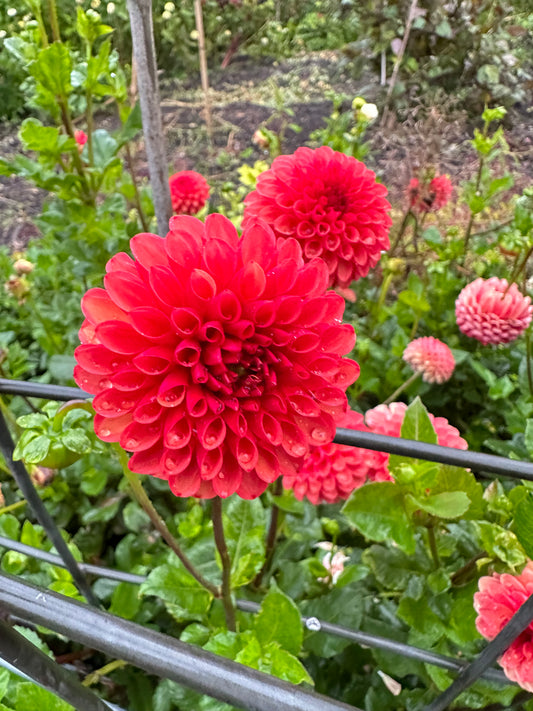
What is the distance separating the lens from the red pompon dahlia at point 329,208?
2.52ft

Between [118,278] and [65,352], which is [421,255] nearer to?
[65,352]

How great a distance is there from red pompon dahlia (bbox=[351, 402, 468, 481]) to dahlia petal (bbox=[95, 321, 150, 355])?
0.42m

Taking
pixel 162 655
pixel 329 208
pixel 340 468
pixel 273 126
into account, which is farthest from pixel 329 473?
pixel 273 126

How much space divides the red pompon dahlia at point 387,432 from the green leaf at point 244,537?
0.17 m

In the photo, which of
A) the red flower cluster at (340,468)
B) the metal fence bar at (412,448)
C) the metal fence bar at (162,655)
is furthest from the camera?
the red flower cluster at (340,468)

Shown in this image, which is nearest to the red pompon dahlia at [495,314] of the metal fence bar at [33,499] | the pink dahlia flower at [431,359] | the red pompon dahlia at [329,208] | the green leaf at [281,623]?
the pink dahlia flower at [431,359]

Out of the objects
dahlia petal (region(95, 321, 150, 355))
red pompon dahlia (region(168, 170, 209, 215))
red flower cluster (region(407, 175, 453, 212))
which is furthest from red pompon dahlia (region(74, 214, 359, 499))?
red flower cluster (region(407, 175, 453, 212))

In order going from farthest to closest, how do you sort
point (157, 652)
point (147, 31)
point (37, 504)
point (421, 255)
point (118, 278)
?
1. point (421, 255)
2. point (147, 31)
3. point (37, 504)
4. point (118, 278)
5. point (157, 652)

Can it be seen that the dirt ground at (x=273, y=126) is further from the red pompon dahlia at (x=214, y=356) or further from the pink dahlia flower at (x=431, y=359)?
the red pompon dahlia at (x=214, y=356)

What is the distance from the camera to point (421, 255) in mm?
1649

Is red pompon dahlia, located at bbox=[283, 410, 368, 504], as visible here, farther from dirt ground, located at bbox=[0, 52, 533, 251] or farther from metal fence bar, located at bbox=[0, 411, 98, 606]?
dirt ground, located at bbox=[0, 52, 533, 251]

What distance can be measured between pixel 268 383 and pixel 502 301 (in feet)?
2.73

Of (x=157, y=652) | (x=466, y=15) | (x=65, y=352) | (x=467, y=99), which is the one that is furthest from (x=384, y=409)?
(x=466, y=15)

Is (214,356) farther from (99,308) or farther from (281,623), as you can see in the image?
(281,623)
